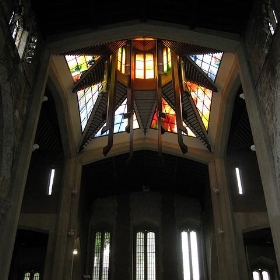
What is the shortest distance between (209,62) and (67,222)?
8097 millimetres

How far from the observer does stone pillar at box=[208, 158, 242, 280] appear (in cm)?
1215

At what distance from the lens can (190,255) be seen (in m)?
18.2

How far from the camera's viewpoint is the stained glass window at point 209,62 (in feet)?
39.4

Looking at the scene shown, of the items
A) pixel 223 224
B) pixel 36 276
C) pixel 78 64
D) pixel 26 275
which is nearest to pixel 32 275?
pixel 36 276

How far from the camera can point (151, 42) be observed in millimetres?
14922

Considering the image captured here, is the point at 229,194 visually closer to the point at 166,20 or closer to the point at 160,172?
the point at 160,172

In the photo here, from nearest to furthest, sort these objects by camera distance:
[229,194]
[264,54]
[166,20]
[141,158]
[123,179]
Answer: [264,54], [166,20], [229,194], [141,158], [123,179]

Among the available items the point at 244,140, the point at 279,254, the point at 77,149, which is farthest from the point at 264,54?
the point at 77,149

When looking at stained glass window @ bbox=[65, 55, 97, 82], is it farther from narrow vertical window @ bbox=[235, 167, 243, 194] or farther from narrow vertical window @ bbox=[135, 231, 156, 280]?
narrow vertical window @ bbox=[135, 231, 156, 280]

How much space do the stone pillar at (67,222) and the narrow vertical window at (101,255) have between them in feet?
16.3

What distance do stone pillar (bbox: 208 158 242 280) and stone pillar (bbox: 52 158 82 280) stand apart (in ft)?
18.5

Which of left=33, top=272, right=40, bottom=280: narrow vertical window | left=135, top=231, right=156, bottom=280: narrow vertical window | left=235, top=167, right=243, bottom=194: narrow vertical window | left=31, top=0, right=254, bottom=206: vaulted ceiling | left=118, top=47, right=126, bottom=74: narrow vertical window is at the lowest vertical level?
left=33, top=272, right=40, bottom=280: narrow vertical window

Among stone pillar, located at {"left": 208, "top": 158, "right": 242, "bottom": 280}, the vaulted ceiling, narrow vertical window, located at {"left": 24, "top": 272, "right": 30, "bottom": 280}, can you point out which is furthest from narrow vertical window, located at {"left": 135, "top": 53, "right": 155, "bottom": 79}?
narrow vertical window, located at {"left": 24, "top": 272, "right": 30, "bottom": 280}

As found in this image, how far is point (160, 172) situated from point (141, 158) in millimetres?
1516
